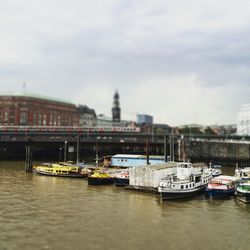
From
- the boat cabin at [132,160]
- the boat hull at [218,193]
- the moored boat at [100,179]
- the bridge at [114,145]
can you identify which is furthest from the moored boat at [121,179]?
the bridge at [114,145]

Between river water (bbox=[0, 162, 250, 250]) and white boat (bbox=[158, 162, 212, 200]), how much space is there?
4.89 feet

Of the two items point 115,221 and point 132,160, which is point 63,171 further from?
point 115,221

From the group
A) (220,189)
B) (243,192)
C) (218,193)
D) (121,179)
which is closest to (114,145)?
(121,179)

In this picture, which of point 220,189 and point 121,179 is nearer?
point 220,189

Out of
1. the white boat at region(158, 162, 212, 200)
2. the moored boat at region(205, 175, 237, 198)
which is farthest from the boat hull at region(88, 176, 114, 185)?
the moored boat at region(205, 175, 237, 198)

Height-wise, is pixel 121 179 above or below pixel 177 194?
above

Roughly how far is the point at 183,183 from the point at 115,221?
1777 centimetres

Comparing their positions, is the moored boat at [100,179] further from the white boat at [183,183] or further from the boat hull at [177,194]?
the boat hull at [177,194]

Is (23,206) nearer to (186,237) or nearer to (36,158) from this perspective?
(186,237)

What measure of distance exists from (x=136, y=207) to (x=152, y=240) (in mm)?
14507

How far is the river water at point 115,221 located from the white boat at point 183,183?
149 centimetres

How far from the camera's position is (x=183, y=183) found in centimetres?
5475

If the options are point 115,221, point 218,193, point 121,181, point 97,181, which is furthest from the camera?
point 97,181

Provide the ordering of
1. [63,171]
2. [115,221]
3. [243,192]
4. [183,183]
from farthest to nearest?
[63,171] < [183,183] < [243,192] < [115,221]
